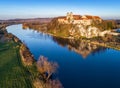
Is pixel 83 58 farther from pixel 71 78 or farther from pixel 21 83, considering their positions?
pixel 21 83

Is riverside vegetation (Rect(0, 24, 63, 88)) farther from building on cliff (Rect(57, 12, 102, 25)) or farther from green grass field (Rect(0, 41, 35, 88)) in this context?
building on cliff (Rect(57, 12, 102, 25))

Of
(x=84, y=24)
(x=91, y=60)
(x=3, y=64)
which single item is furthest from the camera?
(x=84, y=24)

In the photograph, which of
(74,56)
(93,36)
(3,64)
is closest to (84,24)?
(93,36)

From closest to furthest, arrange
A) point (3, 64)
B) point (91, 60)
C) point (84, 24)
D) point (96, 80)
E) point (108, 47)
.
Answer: point (96, 80), point (3, 64), point (91, 60), point (108, 47), point (84, 24)

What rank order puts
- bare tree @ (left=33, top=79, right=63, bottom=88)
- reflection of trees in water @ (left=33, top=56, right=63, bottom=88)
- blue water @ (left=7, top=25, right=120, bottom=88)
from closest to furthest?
bare tree @ (left=33, top=79, right=63, bottom=88) → reflection of trees in water @ (left=33, top=56, right=63, bottom=88) → blue water @ (left=7, top=25, right=120, bottom=88)

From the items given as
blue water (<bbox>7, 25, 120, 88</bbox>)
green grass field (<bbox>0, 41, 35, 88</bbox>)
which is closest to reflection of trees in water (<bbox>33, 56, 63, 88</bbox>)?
green grass field (<bbox>0, 41, 35, 88</bbox>)

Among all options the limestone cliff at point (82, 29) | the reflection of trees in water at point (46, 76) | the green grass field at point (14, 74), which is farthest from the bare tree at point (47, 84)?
the limestone cliff at point (82, 29)

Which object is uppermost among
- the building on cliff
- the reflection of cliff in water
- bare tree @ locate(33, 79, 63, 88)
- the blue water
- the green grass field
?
the building on cliff

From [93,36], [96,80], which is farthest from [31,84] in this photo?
[93,36]

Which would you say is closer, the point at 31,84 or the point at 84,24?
the point at 31,84
